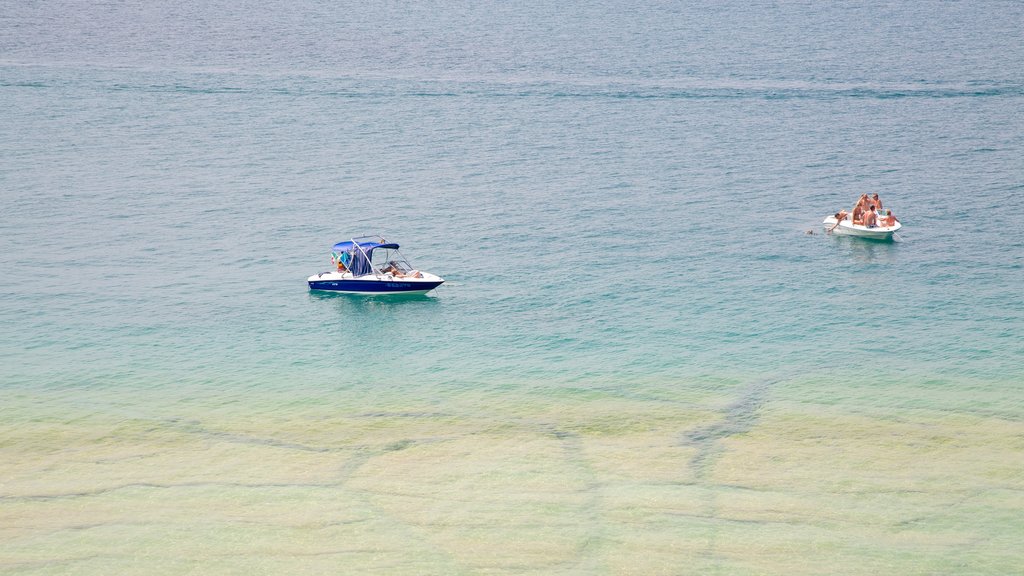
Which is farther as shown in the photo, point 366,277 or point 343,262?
point 343,262

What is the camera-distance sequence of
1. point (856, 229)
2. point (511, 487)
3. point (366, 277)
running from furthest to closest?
point (856, 229), point (366, 277), point (511, 487)

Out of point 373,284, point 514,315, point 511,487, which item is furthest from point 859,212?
point 511,487

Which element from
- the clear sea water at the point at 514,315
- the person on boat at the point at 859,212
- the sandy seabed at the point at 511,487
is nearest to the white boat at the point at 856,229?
the person on boat at the point at 859,212

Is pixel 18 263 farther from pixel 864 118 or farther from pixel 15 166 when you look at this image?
pixel 864 118

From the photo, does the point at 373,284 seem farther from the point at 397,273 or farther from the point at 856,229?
the point at 856,229

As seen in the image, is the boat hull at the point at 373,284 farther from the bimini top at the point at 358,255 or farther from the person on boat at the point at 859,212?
the person on boat at the point at 859,212

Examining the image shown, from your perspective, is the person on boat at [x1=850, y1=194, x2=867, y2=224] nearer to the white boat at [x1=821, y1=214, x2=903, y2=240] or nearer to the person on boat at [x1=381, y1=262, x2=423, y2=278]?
the white boat at [x1=821, y1=214, x2=903, y2=240]

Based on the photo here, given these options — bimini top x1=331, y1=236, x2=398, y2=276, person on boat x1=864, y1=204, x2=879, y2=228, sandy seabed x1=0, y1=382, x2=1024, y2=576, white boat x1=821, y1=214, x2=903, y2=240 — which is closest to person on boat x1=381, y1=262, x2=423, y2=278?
bimini top x1=331, y1=236, x2=398, y2=276
